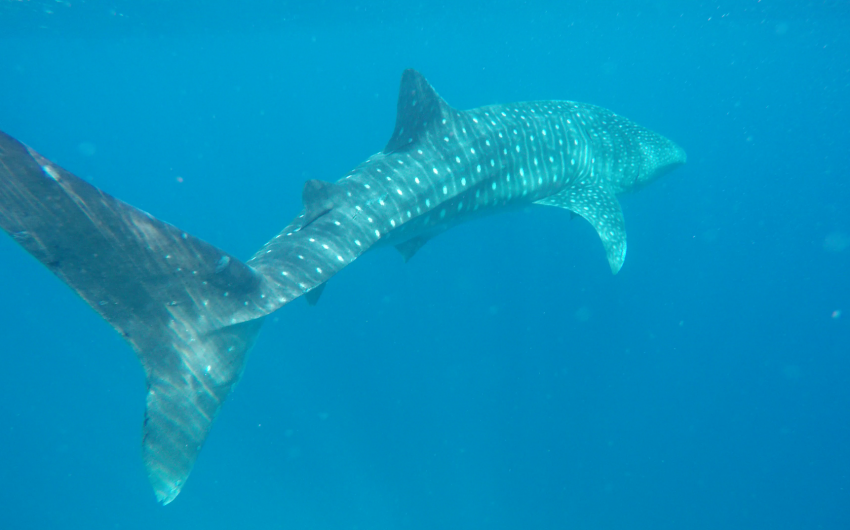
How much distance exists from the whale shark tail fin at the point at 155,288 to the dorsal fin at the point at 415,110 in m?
2.79

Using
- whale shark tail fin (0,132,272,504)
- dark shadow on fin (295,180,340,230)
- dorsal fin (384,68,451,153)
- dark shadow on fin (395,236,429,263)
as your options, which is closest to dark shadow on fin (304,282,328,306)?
whale shark tail fin (0,132,272,504)

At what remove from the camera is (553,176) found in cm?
700

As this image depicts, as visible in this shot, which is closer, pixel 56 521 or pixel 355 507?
pixel 355 507

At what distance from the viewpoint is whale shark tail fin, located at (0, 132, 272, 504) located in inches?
104

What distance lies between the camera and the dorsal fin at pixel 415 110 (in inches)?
212

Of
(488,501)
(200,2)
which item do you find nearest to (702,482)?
(488,501)

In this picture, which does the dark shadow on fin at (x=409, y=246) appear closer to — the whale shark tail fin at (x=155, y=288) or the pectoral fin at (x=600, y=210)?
the pectoral fin at (x=600, y=210)

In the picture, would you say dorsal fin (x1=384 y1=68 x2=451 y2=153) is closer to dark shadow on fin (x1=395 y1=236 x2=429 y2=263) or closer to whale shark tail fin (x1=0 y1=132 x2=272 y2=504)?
dark shadow on fin (x1=395 y1=236 x2=429 y2=263)

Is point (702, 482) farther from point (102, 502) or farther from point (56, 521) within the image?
point (56, 521)

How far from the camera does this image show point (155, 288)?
3.30 meters

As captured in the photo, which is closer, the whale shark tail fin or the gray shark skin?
the whale shark tail fin

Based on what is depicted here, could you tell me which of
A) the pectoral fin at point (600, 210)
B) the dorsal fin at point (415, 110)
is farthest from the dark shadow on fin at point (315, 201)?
the pectoral fin at point (600, 210)

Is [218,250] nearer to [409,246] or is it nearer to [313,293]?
[313,293]

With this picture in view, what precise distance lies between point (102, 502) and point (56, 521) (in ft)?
7.62
